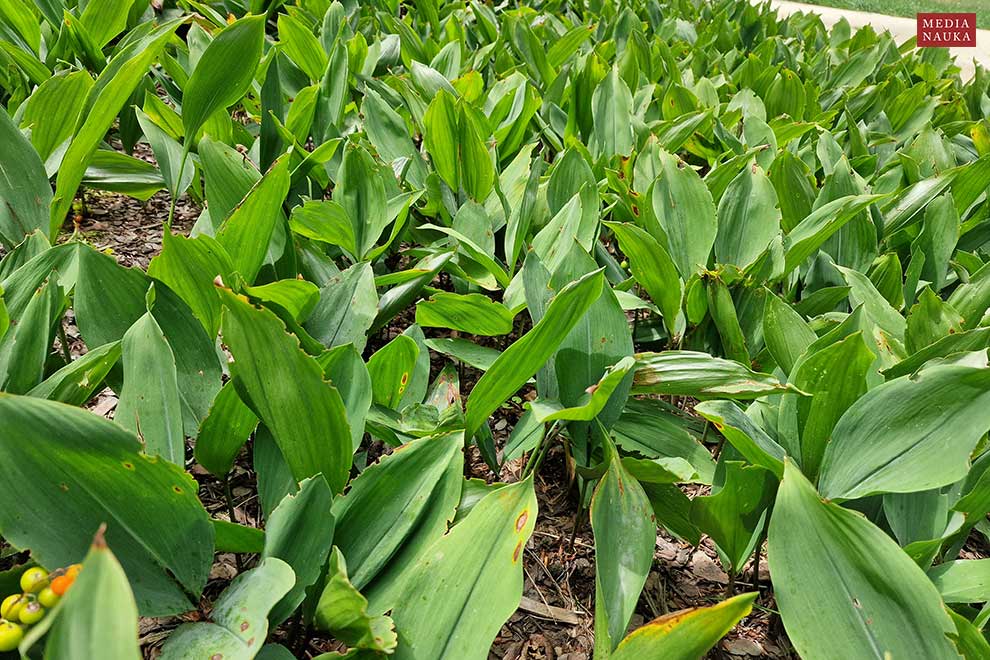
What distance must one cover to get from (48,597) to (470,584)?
383 millimetres

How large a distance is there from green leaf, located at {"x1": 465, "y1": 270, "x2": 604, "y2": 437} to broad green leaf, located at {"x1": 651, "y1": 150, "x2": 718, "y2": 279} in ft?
1.68

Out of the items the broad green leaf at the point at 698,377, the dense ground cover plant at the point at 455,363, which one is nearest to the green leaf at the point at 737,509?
the dense ground cover plant at the point at 455,363

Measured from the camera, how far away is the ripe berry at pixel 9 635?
1.98ft

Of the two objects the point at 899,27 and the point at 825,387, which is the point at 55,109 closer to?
the point at 825,387

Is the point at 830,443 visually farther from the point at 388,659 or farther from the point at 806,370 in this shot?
the point at 388,659

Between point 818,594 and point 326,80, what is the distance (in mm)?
1504

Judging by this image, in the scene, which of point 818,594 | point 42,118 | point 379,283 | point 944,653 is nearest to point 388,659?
point 818,594

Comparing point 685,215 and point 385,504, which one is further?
point 685,215

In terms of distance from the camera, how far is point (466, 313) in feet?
4.13

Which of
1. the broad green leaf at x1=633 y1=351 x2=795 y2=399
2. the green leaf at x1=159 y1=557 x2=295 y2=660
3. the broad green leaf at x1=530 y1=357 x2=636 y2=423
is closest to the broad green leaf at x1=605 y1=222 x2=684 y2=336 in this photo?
the broad green leaf at x1=633 y1=351 x2=795 y2=399

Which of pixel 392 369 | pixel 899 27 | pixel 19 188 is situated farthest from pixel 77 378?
pixel 899 27

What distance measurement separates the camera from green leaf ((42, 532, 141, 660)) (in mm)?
432

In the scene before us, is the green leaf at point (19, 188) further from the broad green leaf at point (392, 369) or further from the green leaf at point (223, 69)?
the broad green leaf at point (392, 369)

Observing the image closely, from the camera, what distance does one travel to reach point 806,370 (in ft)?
3.29
